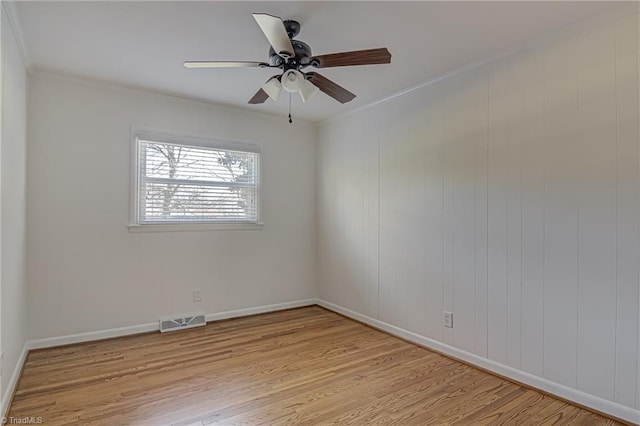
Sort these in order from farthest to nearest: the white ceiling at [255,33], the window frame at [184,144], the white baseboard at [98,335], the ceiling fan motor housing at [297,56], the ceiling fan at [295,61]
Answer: the window frame at [184,144]
the white baseboard at [98,335]
the ceiling fan motor housing at [297,56]
the white ceiling at [255,33]
the ceiling fan at [295,61]

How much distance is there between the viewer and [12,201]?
94.0 inches

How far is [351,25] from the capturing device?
2303 millimetres

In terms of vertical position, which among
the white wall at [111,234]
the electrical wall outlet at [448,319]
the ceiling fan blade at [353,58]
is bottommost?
the electrical wall outlet at [448,319]

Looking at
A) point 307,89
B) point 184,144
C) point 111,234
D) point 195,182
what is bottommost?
point 111,234

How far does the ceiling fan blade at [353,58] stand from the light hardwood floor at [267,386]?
2113 mm

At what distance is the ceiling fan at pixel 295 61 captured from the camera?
2.00 metres

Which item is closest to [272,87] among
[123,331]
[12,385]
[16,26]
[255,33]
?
[255,33]

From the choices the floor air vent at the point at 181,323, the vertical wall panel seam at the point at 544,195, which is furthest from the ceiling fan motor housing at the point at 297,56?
the floor air vent at the point at 181,323

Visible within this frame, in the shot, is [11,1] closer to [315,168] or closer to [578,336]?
[315,168]

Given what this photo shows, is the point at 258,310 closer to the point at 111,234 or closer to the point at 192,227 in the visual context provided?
the point at 192,227

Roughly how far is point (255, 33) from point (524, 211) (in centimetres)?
223

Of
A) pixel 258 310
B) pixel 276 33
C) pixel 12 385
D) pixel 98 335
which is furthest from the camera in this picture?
pixel 258 310

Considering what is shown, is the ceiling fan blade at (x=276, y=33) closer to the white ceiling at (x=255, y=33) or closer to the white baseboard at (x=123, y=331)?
the white ceiling at (x=255, y=33)

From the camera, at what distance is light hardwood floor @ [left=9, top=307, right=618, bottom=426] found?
213cm
